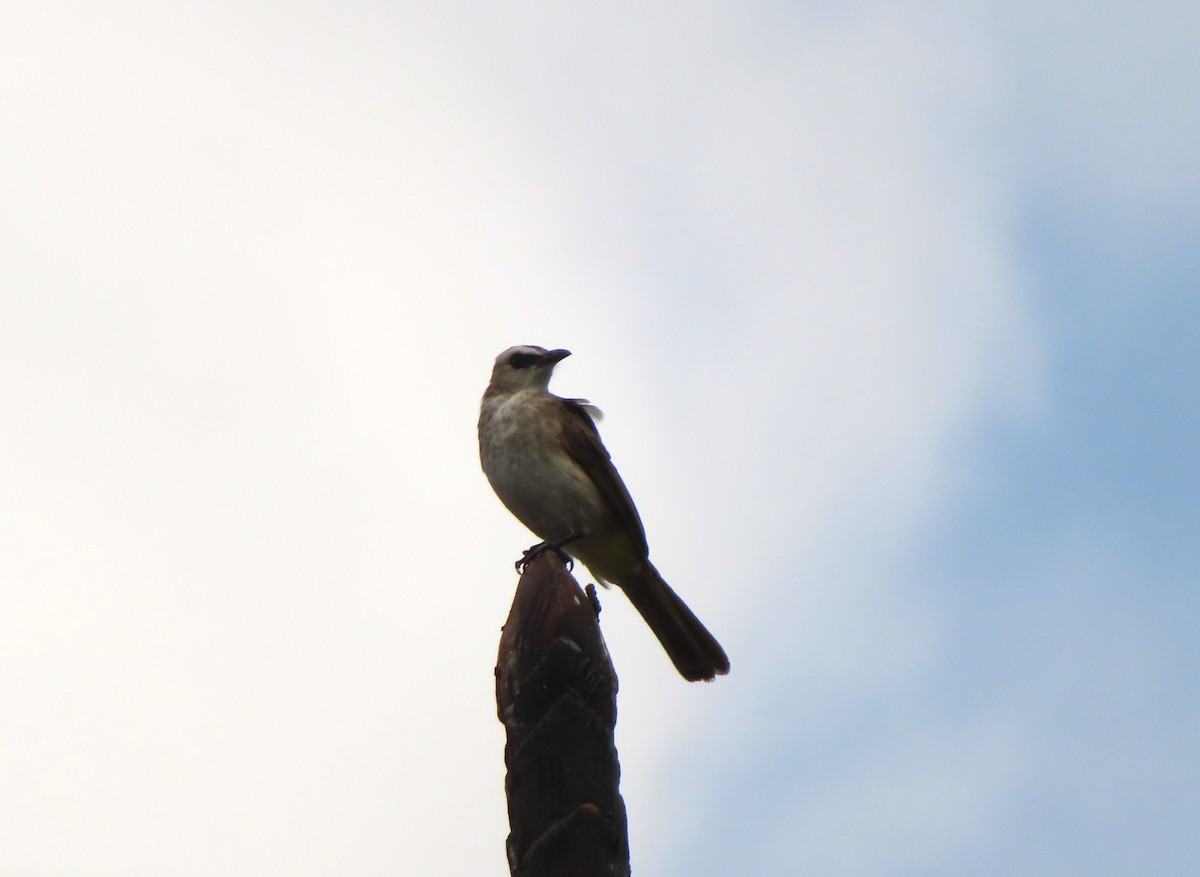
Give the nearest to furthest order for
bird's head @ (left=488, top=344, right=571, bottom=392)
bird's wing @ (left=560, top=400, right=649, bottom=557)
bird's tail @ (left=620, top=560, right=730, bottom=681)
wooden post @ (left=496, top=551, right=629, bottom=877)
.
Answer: wooden post @ (left=496, top=551, right=629, bottom=877), bird's tail @ (left=620, top=560, right=730, bottom=681), bird's wing @ (left=560, top=400, right=649, bottom=557), bird's head @ (left=488, top=344, right=571, bottom=392)

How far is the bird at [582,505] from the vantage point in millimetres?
7938

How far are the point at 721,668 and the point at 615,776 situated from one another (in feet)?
15.5

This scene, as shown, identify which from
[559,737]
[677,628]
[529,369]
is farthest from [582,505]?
[559,737]

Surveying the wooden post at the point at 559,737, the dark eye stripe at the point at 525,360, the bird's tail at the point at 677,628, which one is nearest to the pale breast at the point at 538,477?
the bird's tail at the point at 677,628

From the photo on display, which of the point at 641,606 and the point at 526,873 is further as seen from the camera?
the point at 641,606

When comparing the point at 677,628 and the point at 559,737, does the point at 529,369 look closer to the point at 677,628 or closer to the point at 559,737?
the point at 677,628

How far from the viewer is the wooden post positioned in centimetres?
303

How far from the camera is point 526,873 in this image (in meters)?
3.02

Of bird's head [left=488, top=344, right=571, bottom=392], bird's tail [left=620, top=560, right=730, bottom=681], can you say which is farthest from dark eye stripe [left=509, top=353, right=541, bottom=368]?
bird's tail [left=620, top=560, right=730, bottom=681]

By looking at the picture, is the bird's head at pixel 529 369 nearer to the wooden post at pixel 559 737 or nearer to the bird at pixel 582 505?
the bird at pixel 582 505

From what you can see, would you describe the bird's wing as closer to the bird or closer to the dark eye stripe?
the bird

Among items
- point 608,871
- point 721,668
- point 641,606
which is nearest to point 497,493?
point 641,606

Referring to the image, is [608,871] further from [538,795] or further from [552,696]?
[552,696]

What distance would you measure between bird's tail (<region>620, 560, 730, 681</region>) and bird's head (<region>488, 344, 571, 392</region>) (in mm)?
1656
